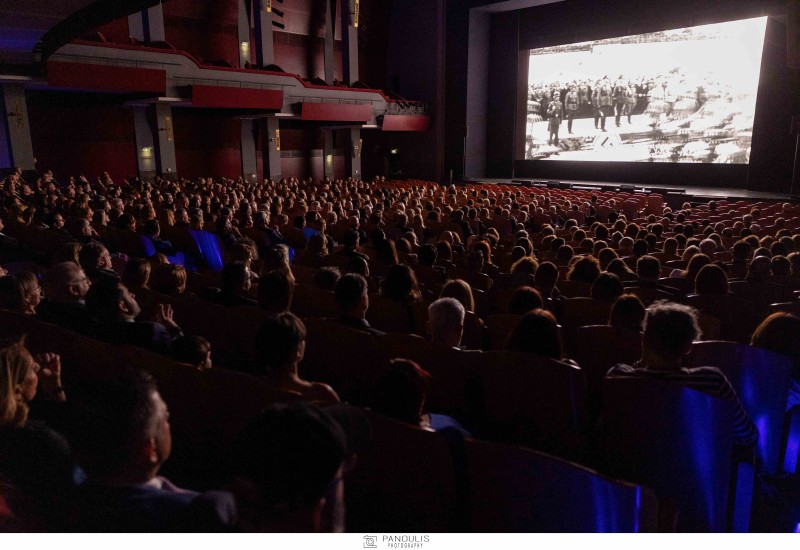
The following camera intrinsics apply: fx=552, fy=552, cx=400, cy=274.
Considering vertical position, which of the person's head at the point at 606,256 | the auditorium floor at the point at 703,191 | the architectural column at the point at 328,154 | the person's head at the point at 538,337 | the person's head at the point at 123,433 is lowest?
the auditorium floor at the point at 703,191

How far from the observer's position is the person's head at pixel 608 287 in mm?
4086

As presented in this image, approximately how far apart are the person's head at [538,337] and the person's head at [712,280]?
223 centimetres

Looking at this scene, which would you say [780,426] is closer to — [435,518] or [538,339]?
[538,339]

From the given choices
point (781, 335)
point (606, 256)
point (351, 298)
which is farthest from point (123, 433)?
point (606, 256)

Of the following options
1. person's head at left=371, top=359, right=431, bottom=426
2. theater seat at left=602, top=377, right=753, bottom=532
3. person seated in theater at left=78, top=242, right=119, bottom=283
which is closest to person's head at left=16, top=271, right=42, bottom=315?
person seated in theater at left=78, top=242, right=119, bottom=283

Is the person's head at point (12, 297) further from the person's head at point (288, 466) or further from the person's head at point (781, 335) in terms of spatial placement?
the person's head at point (781, 335)

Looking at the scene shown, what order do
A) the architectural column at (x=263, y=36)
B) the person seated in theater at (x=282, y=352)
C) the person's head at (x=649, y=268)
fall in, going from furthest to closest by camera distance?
the architectural column at (x=263, y=36) < the person's head at (x=649, y=268) < the person seated in theater at (x=282, y=352)

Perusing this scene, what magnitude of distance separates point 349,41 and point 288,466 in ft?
86.4

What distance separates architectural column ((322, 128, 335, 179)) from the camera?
1036 inches

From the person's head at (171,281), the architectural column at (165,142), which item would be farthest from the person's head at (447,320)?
the architectural column at (165,142)

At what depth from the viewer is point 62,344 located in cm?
272

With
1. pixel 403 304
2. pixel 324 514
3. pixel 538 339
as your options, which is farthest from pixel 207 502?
pixel 403 304

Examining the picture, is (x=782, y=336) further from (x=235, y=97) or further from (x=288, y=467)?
(x=235, y=97)

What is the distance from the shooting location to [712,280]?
4.22 metres
